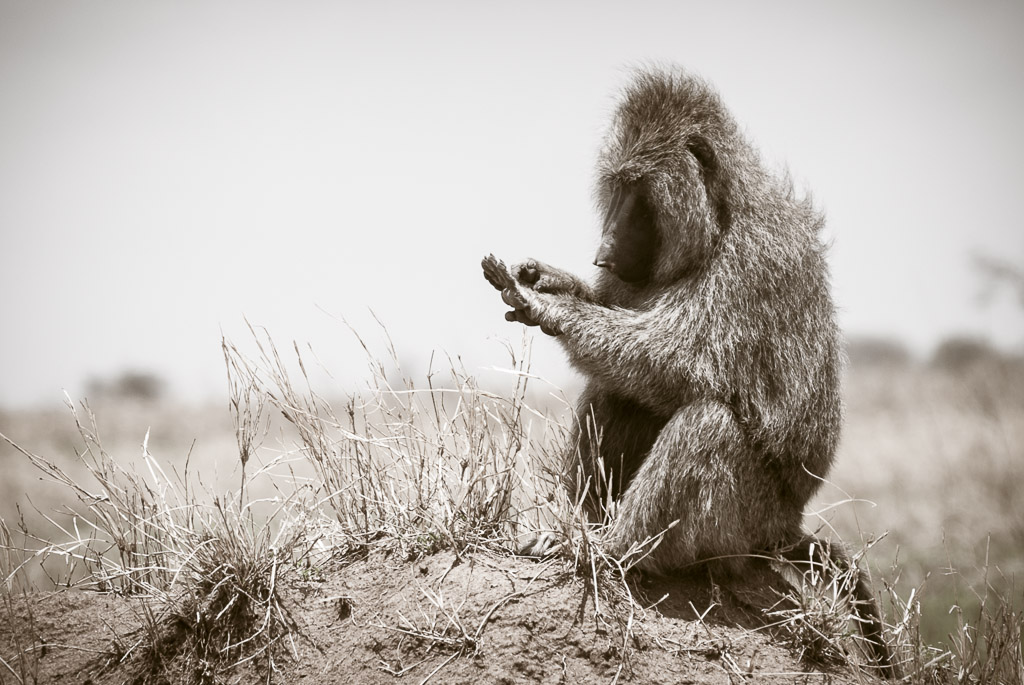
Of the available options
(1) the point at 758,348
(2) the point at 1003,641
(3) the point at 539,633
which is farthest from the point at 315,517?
(2) the point at 1003,641

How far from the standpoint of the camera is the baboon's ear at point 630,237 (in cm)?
448

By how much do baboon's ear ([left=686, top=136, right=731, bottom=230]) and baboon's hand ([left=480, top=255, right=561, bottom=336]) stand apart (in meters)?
1.16

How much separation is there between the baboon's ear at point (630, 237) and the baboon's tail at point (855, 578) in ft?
5.82

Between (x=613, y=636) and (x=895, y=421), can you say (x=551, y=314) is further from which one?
(x=895, y=421)

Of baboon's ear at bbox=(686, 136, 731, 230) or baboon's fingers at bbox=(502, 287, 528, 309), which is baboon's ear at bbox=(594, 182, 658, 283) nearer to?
baboon's ear at bbox=(686, 136, 731, 230)

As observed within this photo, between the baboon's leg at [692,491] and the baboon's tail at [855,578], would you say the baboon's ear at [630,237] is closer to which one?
the baboon's leg at [692,491]

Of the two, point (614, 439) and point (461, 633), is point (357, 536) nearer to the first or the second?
point (461, 633)

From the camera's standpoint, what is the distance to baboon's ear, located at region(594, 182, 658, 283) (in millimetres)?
4477

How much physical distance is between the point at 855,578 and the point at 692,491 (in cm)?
105

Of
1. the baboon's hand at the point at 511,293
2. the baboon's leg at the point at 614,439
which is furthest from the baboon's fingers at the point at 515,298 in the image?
the baboon's leg at the point at 614,439

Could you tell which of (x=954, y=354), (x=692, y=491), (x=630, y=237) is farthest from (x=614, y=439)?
(x=954, y=354)

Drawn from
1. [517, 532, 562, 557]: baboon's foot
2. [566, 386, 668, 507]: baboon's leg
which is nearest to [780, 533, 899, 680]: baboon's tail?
[566, 386, 668, 507]: baboon's leg

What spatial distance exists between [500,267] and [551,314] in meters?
0.37

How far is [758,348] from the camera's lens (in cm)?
424
